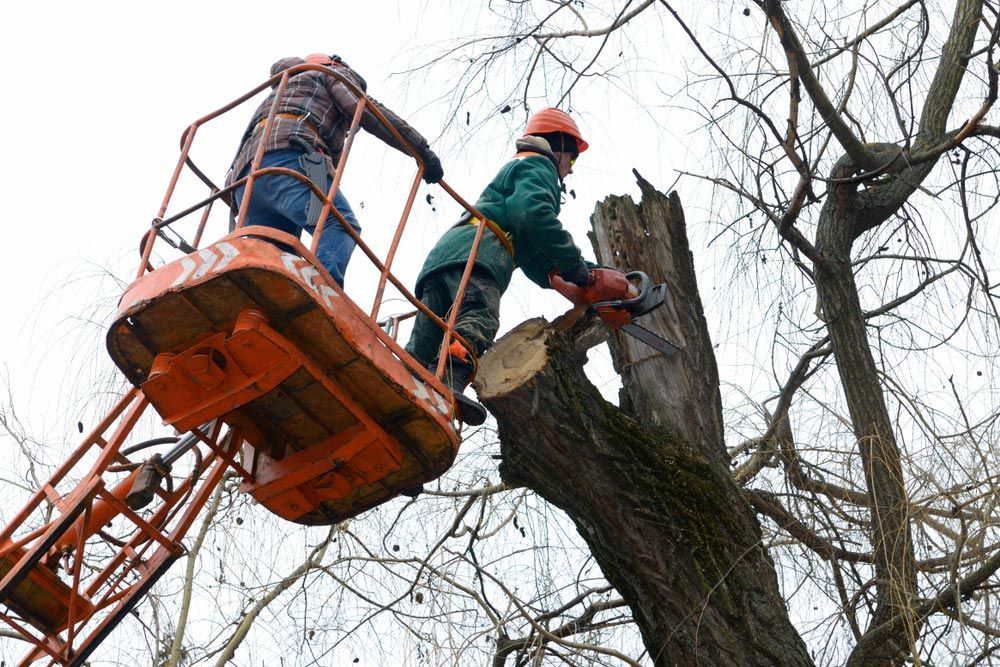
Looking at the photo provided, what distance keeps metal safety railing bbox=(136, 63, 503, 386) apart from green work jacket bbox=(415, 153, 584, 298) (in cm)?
8

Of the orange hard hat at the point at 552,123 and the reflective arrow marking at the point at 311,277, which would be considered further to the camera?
the orange hard hat at the point at 552,123

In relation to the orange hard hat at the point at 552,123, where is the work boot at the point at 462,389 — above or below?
below

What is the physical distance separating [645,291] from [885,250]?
115 cm

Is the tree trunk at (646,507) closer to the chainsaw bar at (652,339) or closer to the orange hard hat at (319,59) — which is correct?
the chainsaw bar at (652,339)

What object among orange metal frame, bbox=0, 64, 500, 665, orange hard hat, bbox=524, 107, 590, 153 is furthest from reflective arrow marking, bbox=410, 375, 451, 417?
orange hard hat, bbox=524, 107, 590, 153

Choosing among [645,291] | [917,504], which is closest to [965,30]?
[645,291]

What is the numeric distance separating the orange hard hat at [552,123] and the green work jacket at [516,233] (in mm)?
403

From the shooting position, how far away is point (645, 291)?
4914mm

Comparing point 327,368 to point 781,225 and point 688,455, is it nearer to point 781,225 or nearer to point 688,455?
point 688,455

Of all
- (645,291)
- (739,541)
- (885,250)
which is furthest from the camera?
(885,250)

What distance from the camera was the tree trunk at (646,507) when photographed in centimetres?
398

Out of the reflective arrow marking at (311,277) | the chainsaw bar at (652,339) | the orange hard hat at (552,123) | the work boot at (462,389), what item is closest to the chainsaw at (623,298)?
the chainsaw bar at (652,339)

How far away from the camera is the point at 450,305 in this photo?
5.08 metres

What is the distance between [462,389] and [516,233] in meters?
0.90
